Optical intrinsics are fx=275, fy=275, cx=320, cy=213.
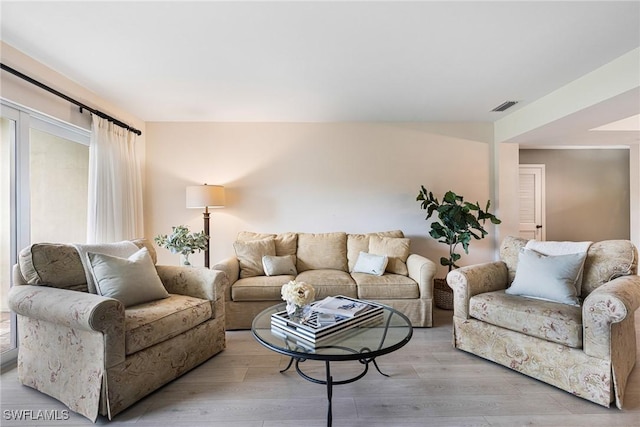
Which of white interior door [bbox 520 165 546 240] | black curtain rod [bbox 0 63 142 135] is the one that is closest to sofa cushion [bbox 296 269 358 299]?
black curtain rod [bbox 0 63 142 135]

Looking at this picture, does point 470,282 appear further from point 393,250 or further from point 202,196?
point 202,196

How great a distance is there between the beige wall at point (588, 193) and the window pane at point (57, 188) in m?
6.41

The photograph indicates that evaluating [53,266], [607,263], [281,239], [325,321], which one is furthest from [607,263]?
[53,266]

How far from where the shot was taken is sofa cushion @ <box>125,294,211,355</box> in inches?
63.7

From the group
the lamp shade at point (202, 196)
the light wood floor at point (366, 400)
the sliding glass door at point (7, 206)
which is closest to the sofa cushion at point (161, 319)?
the light wood floor at point (366, 400)

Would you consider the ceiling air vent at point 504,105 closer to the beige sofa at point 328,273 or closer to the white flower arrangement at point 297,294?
the beige sofa at point 328,273

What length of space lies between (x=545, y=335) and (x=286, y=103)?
2967mm

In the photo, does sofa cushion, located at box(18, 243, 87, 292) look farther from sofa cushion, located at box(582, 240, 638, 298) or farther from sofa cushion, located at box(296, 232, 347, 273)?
sofa cushion, located at box(582, 240, 638, 298)

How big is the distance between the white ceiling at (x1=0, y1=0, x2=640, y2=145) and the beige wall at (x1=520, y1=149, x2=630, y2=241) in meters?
2.35

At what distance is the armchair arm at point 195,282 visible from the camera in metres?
2.21

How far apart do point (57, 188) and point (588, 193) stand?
7.16 metres

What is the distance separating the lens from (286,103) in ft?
9.86

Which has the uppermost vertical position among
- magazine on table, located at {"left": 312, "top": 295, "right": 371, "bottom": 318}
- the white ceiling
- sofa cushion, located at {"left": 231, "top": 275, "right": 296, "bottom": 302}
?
the white ceiling

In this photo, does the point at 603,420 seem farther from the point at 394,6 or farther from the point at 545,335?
the point at 394,6
